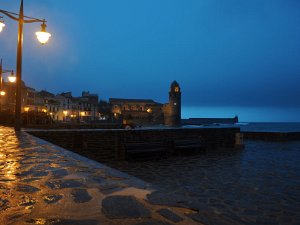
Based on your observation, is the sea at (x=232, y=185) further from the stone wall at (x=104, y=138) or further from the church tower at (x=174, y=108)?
the church tower at (x=174, y=108)

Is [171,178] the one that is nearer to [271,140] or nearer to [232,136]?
[232,136]

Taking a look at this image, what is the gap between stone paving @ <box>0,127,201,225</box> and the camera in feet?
8.04

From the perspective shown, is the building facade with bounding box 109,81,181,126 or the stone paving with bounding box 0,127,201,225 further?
the building facade with bounding box 109,81,181,126

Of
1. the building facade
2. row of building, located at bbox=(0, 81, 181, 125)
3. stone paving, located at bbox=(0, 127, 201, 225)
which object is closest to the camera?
stone paving, located at bbox=(0, 127, 201, 225)

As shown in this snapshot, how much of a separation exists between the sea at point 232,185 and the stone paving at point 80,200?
358 mm

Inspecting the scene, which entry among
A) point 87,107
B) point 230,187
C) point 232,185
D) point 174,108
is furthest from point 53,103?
point 230,187

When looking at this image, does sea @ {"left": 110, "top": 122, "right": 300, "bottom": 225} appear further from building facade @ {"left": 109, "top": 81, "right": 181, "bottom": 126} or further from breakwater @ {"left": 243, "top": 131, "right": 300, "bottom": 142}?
building facade @ {"left": 109, "top": 81, "right": 181, "bottom": 126}

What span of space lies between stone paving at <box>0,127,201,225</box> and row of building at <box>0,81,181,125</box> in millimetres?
→ 42626

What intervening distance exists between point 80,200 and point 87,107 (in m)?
95.4

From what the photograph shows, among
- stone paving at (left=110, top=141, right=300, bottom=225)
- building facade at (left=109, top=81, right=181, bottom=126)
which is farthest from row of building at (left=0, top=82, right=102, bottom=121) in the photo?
stone paving at (left=110, top=141, right=300, bottom=225)

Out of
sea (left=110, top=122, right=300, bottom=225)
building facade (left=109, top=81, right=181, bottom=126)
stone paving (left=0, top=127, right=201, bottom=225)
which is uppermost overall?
building facade (left=109, top=81, right=181, bottom=126)

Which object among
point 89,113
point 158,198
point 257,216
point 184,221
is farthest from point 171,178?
point 89,113

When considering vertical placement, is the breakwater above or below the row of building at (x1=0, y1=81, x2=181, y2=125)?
below

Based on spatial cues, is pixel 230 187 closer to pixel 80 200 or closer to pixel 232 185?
pixel 232 185
